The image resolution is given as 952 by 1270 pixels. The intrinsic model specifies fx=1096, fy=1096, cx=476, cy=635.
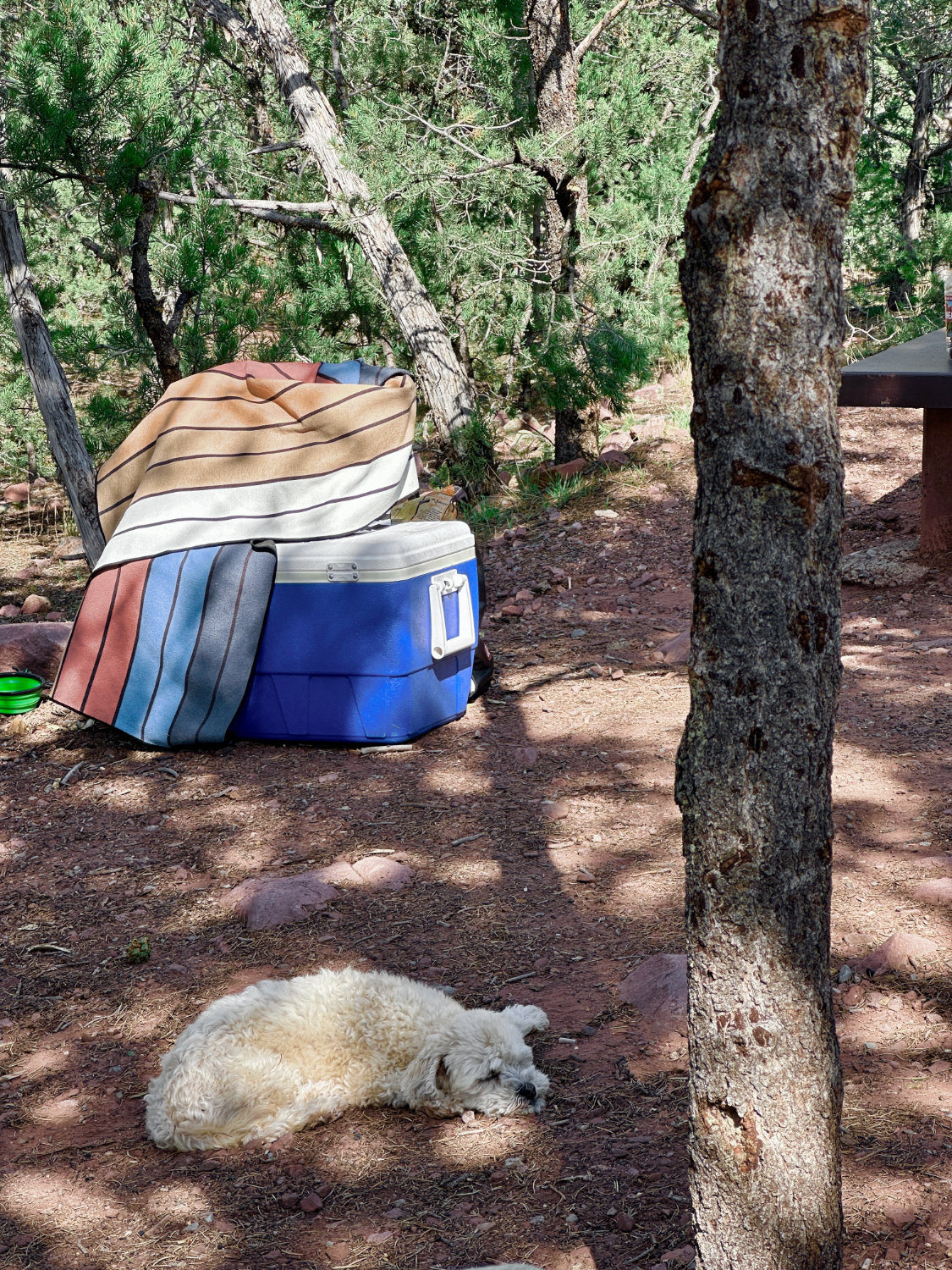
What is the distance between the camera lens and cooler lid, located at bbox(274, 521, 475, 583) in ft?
14.5

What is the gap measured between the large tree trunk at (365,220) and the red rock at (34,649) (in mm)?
3699

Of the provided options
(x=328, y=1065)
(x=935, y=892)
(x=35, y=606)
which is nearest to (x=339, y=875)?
(x=328, y=1065)

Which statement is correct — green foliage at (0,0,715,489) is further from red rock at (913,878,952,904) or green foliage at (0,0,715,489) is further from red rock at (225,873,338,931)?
red rock at (913,878,952,904)

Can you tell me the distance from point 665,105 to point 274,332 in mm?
5040

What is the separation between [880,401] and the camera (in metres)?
5.81

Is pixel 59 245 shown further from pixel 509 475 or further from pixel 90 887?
pixel 90 887

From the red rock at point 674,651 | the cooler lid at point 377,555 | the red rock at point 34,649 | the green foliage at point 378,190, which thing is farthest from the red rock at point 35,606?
the red rock at point 674,651

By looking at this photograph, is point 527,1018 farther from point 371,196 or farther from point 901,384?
point 371,196

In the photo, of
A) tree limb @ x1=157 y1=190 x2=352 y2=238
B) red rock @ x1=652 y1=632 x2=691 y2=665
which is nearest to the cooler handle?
red rock @ x1=652 y1=632 x2=691 y2=665

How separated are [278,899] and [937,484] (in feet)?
15.3

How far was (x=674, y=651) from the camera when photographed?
5.50 meters

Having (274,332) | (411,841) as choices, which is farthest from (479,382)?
(411,841)

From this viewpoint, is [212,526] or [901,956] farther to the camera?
[212,526]

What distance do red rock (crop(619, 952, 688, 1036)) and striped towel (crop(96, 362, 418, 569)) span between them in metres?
2.56
